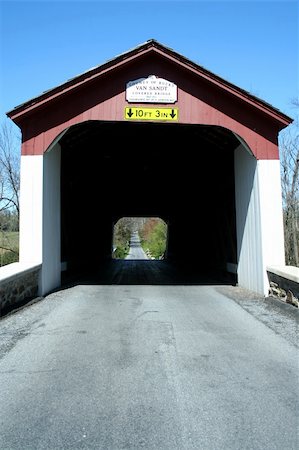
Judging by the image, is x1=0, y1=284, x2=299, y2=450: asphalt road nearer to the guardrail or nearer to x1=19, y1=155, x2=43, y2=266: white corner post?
the guardrail

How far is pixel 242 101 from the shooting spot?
883 cm

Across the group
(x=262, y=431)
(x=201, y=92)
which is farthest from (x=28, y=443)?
(x=201, y=92)

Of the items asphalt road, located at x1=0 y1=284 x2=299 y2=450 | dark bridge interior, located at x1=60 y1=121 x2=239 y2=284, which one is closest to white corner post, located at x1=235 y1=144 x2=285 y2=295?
dark bridge interior, located at x1=60 y1=121 x2=239 y2=284

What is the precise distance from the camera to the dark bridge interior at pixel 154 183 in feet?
37.8

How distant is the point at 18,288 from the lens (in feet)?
23.3

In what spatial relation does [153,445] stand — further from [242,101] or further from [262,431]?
[242,101]

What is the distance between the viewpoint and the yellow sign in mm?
8789

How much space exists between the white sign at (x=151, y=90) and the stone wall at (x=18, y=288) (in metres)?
4.05

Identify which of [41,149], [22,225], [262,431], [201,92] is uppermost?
[201,92]

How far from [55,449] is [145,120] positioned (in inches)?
284

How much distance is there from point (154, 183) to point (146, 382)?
606 inches

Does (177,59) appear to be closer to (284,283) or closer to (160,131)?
(160,131)

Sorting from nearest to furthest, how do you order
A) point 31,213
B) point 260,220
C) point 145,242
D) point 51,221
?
1. point 31,213
2. point 260,220
3. point 51,221
4. point 145,242

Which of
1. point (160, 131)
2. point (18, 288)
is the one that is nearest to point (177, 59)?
point (160, 131)
